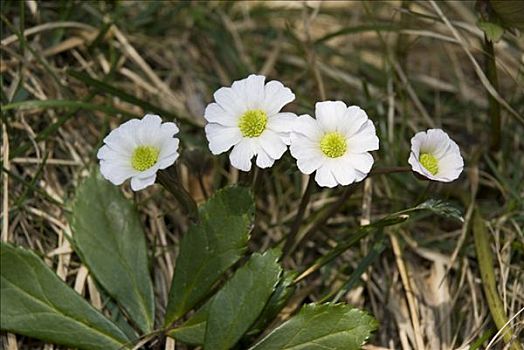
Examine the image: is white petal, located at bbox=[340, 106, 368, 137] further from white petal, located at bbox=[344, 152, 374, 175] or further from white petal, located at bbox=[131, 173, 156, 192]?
white petal, located at bbox=[131, 173, 156, 192]

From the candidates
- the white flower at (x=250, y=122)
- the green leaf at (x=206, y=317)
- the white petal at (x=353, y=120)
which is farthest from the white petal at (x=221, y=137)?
the green leaf at (x=206, y=317)

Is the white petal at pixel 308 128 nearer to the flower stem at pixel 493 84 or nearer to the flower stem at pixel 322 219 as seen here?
the flower stem at pixel 322 219

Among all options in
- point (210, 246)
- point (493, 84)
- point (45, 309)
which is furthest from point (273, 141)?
point (493, 84)

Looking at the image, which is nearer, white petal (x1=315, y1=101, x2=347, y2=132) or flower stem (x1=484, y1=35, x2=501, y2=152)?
white petal (x1=315, y1=101, x2=347, y2=132)

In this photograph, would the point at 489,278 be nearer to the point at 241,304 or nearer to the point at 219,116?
the point at 241,304

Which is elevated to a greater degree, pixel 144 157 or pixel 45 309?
pixel 144 157

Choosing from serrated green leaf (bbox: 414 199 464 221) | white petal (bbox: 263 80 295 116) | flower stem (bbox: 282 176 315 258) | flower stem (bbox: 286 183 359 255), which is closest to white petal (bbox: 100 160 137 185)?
white petal (bbox: 263 80 295 116)
